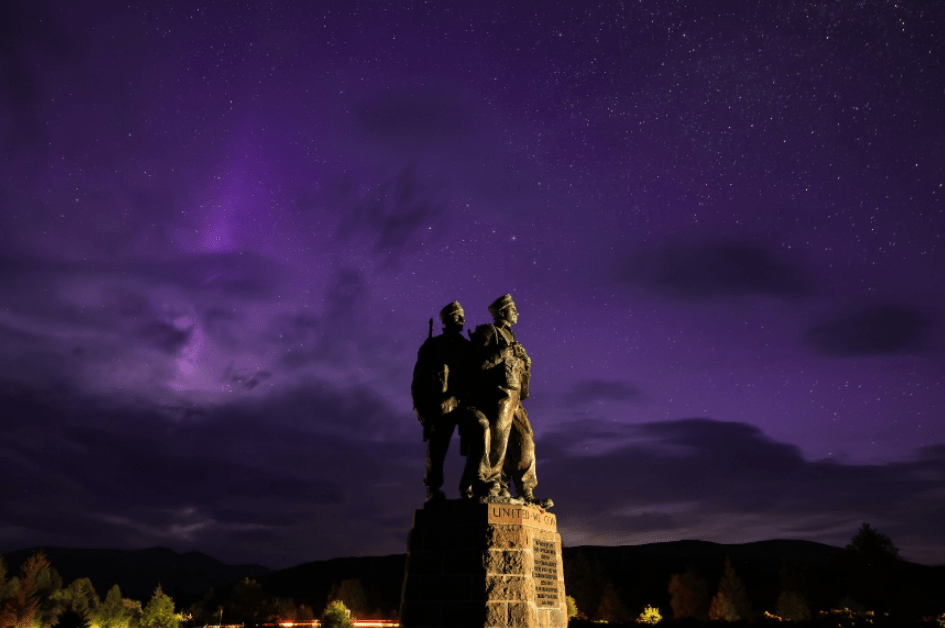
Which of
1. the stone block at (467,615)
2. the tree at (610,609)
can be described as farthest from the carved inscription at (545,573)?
the tree at (610,609)

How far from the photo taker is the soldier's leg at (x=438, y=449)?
10.1 metres

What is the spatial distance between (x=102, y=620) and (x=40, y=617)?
23.7 feet

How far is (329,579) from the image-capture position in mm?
124312

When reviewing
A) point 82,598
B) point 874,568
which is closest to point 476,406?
point 874,568

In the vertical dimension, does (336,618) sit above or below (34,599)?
below

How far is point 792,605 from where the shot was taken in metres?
66.7

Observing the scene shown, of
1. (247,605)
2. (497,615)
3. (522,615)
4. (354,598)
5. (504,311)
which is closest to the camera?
(497,615)

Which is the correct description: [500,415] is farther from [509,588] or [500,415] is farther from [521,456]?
[509,588]

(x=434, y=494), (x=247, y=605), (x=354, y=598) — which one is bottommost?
(x=354, y=598)

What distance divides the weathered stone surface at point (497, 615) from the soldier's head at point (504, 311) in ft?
14.4

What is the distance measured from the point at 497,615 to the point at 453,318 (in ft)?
14.7

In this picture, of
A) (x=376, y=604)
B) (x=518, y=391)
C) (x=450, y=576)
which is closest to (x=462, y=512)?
(x=450, y=576)

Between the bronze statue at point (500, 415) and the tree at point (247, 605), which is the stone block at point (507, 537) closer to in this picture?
the bronze statue at point (500, 415)

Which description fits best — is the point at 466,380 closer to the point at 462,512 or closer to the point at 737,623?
the point at 462,512
